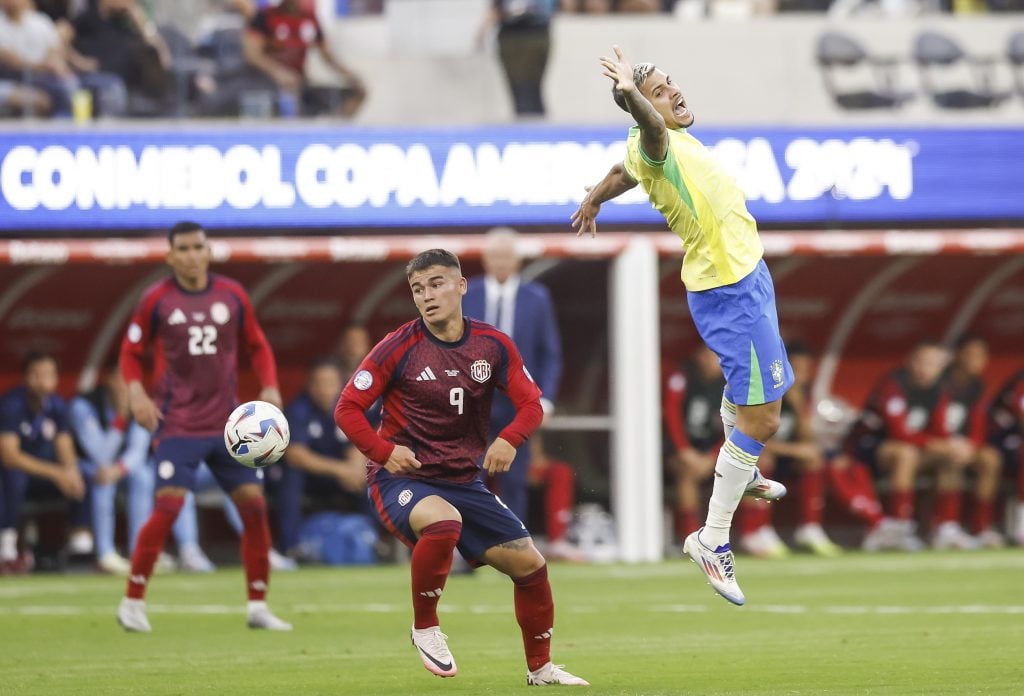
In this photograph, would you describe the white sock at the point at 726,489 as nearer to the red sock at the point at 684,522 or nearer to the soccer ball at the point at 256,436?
the soccer ball at the point at 256,436

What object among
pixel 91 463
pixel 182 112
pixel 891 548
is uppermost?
pixel 182 112

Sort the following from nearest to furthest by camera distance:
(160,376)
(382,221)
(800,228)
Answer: (160,376), (382,221), (800,228)

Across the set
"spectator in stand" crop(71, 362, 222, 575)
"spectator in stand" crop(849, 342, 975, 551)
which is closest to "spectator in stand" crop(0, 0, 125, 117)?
"spectator in stand" crop(71, 362, 222, 575)

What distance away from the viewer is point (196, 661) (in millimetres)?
8203

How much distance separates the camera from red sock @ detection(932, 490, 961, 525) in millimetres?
15477

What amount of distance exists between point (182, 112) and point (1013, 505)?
7.53 metres

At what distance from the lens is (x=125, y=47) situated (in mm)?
14750

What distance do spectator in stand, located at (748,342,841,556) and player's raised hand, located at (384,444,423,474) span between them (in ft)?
26.5

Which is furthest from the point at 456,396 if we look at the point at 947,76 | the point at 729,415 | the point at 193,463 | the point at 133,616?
the point at 947,76

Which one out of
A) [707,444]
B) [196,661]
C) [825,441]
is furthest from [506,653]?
[825,441]

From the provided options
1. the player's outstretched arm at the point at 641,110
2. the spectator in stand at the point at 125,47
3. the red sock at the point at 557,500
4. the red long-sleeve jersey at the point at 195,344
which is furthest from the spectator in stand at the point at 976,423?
the player's outstretched arm at the point at 641,110

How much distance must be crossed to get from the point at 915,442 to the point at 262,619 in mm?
7310

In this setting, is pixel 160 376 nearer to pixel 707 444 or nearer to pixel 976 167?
pixel 707 444

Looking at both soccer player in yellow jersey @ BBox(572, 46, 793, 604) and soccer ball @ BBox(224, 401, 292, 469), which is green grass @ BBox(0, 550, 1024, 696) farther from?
soccer ball @ BBox(224, 401, 292, 469)
